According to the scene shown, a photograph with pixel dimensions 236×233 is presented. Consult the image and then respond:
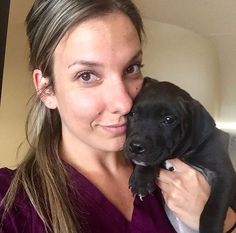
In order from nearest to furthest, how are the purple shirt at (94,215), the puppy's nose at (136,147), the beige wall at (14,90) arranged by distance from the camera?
the purple shirt at (94,215) < the puppy's nose at (136,147) < the beige wall at (14,90)

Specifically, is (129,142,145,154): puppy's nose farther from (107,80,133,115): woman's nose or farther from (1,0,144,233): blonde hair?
(1,0,144,233): blonde hair

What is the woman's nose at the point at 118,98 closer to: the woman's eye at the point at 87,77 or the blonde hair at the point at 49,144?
the woman's eye at the point at 87,77

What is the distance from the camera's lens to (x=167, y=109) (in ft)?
3.83

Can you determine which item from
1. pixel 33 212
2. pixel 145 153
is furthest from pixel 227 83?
pixel 33 212

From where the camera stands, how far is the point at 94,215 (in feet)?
3.52

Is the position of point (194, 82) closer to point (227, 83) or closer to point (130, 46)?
point (227, 83)

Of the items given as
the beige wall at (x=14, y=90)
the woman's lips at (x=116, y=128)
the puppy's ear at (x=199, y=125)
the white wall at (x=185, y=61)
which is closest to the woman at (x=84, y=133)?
the woman's lips at (x=116, y=128)

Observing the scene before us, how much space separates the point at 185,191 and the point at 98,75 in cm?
40

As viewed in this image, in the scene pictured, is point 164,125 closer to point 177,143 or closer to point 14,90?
point 177,143

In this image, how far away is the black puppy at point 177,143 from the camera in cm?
112

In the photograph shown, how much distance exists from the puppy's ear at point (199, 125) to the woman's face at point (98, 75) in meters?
0.18

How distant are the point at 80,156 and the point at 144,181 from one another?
0.19 metres

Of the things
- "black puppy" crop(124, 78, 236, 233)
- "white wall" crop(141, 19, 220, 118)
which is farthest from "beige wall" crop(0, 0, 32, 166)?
"black puppy" crop(124, 78, 236, 233)

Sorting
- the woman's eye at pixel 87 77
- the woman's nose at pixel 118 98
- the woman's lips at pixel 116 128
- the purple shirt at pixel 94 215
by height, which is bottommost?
the purple shirt at pixel 94 215
